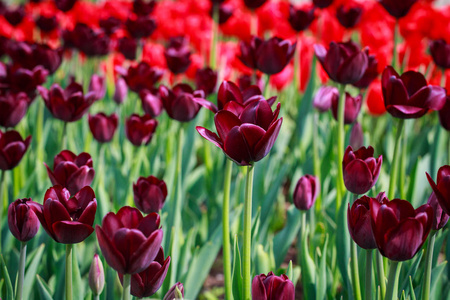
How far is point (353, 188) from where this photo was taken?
3.36 feet

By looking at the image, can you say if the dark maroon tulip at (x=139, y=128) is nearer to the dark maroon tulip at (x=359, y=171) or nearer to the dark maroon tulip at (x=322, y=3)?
the dark maroon tulip at (x=359, y=171)

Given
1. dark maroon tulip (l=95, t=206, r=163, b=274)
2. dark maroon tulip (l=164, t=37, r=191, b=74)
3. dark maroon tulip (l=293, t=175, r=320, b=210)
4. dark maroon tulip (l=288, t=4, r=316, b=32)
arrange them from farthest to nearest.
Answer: dark maroon tulip (l=288, t=4, r=316, b=32) < dark maroon tulip (l=164, t=37, r=191, b=74) < dark maroon tulip (l=293, t=175, r=320, b=210) < dark maroon tulip (l=95, t=206, r=163, b=274)

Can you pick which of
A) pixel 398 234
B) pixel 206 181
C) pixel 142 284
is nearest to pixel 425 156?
pixel 206 181

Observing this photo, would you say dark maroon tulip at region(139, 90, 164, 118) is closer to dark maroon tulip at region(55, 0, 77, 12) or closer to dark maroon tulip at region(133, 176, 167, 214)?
dark maroon tulip at region(133, 176, 167, 214)

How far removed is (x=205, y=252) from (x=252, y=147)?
0.55m


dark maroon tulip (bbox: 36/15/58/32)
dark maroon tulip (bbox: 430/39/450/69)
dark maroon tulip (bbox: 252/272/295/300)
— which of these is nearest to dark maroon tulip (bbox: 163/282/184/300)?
dark maroon tulip (bbox: 252/272/295/300)

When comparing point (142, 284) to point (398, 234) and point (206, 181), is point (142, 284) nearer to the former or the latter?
point (398, 234)

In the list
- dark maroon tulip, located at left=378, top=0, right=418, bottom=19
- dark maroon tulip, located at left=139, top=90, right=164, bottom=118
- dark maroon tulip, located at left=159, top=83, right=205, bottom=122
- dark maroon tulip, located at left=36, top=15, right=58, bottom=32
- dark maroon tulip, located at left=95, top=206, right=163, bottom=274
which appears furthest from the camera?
dark maroon tulip, located at left=36, top=15, right=58, bottom=32

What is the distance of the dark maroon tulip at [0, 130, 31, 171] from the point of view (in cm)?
119

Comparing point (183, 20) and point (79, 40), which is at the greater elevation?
point (183, 20)

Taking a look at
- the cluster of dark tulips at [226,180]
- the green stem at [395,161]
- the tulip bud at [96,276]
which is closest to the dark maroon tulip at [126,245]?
the cluster of dark tulips at [226,180]

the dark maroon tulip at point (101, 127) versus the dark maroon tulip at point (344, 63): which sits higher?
the dark maroon tulip at point (344, 63)

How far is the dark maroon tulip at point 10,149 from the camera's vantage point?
1.19m

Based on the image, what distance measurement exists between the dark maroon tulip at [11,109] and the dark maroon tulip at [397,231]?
105 cm
